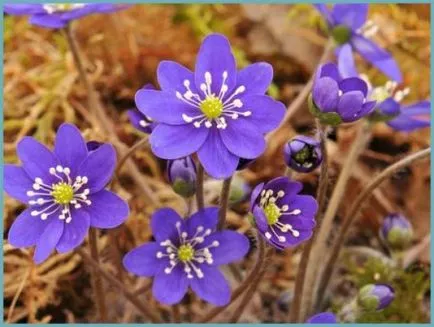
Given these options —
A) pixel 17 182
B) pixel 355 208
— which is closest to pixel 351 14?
pixel 355 208

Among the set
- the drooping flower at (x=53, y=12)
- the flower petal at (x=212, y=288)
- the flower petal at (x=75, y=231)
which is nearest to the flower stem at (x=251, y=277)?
the flower petal at (x=212, y=288)

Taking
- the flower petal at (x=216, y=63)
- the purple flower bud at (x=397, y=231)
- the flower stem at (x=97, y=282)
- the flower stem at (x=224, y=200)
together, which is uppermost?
the flower petal at (x=216, y=63)

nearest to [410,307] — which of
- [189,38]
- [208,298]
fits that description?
[208,298]

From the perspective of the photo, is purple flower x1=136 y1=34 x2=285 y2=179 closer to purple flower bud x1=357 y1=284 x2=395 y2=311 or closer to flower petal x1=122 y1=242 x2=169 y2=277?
flower petal x1=122 y1=242 x2=169 y2=277

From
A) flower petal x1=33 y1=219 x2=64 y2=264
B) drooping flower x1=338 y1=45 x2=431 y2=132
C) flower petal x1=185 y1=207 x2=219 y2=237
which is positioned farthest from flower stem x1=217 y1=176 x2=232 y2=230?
drooping flower x1=338 y1=45 x2=431 y2=132

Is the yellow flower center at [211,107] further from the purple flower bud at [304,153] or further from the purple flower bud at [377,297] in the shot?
the purple flower bud at [377,297]

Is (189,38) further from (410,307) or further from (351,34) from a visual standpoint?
(410,307)

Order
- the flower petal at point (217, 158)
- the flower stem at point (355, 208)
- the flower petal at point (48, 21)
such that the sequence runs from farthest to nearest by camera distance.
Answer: the flower petal at point (48, 21) < the flower stem at point (355, 208) < the flower petal at point (217, 158)
